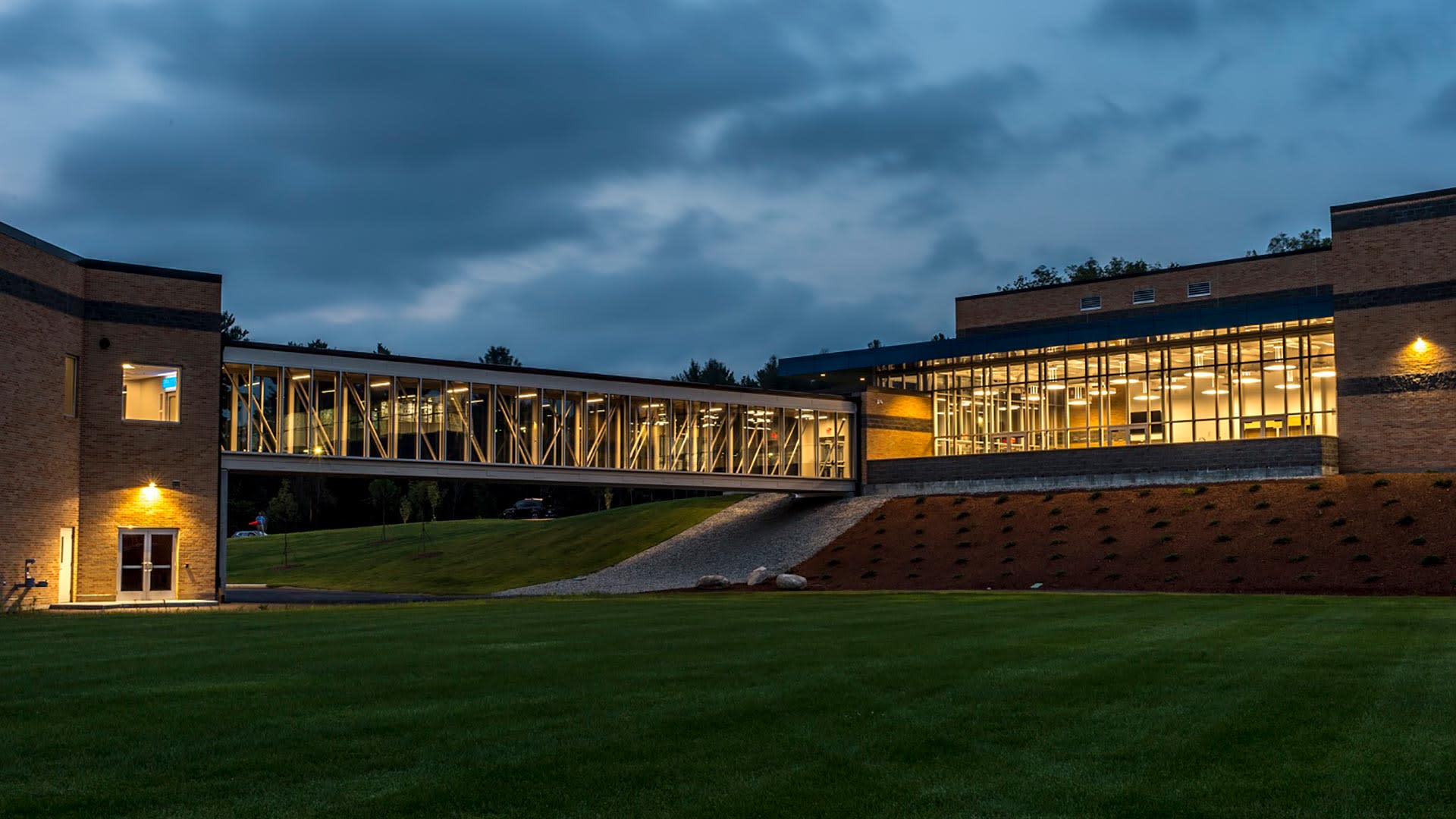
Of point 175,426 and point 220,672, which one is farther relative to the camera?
point 175,426

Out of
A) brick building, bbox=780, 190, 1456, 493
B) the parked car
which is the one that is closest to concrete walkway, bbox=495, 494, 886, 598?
brick building, bbox=780, 190, 1456, 493

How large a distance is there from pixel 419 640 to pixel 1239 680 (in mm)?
9398

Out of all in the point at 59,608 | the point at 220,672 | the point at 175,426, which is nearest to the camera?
the point at 220,672

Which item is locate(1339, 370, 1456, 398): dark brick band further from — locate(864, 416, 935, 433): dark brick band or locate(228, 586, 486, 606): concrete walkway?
locate(228, 586, 486, 606): concrete walkway

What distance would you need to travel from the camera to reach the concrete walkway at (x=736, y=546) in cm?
4684

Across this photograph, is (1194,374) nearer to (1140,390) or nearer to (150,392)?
(1140,390)

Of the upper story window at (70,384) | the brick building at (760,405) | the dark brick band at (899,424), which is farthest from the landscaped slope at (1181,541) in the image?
the upper story window at (70,384)

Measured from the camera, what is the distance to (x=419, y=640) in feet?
53.0

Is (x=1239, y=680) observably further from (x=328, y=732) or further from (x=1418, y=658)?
(x=328, y=732)

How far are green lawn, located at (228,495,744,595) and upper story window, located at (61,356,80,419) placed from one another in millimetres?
16580

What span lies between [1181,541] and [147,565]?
29.0 metres

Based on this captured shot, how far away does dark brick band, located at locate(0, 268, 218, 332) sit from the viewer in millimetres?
A: 32469

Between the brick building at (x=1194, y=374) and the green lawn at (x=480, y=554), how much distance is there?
965 centimetres

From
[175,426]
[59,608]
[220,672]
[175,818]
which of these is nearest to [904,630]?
[220,672]
